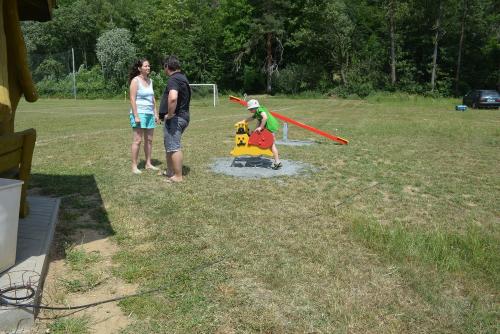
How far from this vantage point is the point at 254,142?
783 cm

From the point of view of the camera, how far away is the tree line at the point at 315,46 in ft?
141

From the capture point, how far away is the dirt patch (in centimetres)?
308

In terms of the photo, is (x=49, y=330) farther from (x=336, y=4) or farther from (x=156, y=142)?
(x=336, y=4)

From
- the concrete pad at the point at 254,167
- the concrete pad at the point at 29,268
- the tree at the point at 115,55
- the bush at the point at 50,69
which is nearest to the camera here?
the concrete pad at the point at 29,268

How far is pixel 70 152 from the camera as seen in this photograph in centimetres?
995

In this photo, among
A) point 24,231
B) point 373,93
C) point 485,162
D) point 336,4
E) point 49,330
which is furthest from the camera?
point 336,4

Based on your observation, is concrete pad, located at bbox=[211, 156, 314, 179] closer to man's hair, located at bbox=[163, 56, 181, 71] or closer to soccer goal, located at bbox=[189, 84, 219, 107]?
man's hair, located at bbox=[163, 56, 181, 71]

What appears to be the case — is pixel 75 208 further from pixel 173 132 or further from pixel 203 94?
pixel 203 94

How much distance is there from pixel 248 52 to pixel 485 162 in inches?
1621

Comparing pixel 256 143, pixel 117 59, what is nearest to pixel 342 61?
pixel 117 59

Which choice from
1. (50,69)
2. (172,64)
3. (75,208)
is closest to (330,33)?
(50,69)

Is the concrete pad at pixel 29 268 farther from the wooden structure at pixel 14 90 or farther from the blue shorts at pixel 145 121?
the blue shorts at pixel 145 121

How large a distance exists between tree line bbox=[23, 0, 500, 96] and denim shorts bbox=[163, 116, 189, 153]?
37593 mm

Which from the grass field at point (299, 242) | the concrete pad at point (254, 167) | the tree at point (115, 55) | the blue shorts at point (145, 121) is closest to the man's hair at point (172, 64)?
the blue shorts at point (145, 121)
